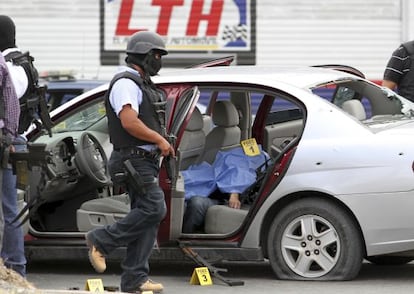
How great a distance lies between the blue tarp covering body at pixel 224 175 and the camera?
819 cm

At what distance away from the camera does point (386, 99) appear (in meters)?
8.69

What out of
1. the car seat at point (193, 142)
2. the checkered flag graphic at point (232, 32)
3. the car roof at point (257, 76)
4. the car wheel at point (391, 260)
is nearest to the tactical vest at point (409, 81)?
the car roof at point (257, 76)

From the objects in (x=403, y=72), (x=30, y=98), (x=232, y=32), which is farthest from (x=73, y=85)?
(x=232, y=32)

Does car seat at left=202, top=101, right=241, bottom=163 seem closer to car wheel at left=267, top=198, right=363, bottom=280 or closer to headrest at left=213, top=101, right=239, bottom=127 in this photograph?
headrest at left=213, top=101, right=239, bottom=127

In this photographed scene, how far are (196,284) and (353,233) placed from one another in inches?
44.6

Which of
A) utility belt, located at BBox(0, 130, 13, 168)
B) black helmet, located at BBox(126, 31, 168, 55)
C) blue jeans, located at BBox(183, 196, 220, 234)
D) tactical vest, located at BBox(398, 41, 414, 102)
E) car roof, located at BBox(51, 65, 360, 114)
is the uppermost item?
black helmet, located at BBox(126, 31, 168, 55)

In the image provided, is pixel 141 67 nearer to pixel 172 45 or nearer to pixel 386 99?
pixel 386 99

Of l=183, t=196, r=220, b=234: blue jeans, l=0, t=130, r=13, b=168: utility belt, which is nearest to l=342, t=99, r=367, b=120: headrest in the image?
l=183, t=196, r=220, b=234: blue jeans

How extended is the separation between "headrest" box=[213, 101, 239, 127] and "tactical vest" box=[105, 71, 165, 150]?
5.28 ft

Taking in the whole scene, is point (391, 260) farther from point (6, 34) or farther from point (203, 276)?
point (6, 34)

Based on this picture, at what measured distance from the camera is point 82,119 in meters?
8.64

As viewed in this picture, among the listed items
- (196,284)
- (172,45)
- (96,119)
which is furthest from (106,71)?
(196,284)

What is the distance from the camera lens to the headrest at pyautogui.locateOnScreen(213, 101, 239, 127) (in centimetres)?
862

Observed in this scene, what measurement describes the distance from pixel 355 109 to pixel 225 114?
1044 mm
